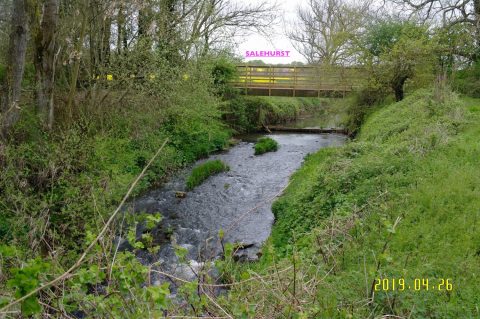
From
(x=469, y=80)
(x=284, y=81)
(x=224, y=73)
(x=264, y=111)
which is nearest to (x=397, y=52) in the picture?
(x=469, y=80)

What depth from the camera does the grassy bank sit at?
3.42 metres

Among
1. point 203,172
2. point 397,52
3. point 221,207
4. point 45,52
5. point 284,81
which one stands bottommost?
point 221,207

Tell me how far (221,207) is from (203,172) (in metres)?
3.02

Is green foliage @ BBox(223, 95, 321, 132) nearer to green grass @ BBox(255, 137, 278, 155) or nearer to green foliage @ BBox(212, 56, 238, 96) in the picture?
green foliage @ BBox(212, 56, 238, 96)

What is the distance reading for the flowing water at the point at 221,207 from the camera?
8.18 m

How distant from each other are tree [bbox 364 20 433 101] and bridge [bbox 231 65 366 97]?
3.57 metres

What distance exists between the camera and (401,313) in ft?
11.1

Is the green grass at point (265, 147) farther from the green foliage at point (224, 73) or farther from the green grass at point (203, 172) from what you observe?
the green foliage at point (224, 73)

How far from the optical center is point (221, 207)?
1098 cm

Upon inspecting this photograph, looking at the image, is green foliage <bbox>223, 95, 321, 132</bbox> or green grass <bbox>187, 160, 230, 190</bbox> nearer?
green grass <bbox>187, 160, 230, 190</bbox>

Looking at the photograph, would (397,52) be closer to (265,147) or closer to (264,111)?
(265,147)

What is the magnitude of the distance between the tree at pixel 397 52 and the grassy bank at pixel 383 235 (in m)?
6.85

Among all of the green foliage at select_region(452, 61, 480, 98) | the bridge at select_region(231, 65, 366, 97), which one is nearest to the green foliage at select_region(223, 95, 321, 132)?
the bridge at select_region(231, 65, 366, 97)

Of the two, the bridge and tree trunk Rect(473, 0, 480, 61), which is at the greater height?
tree trunk Rect(473, 0, 480, 61)
